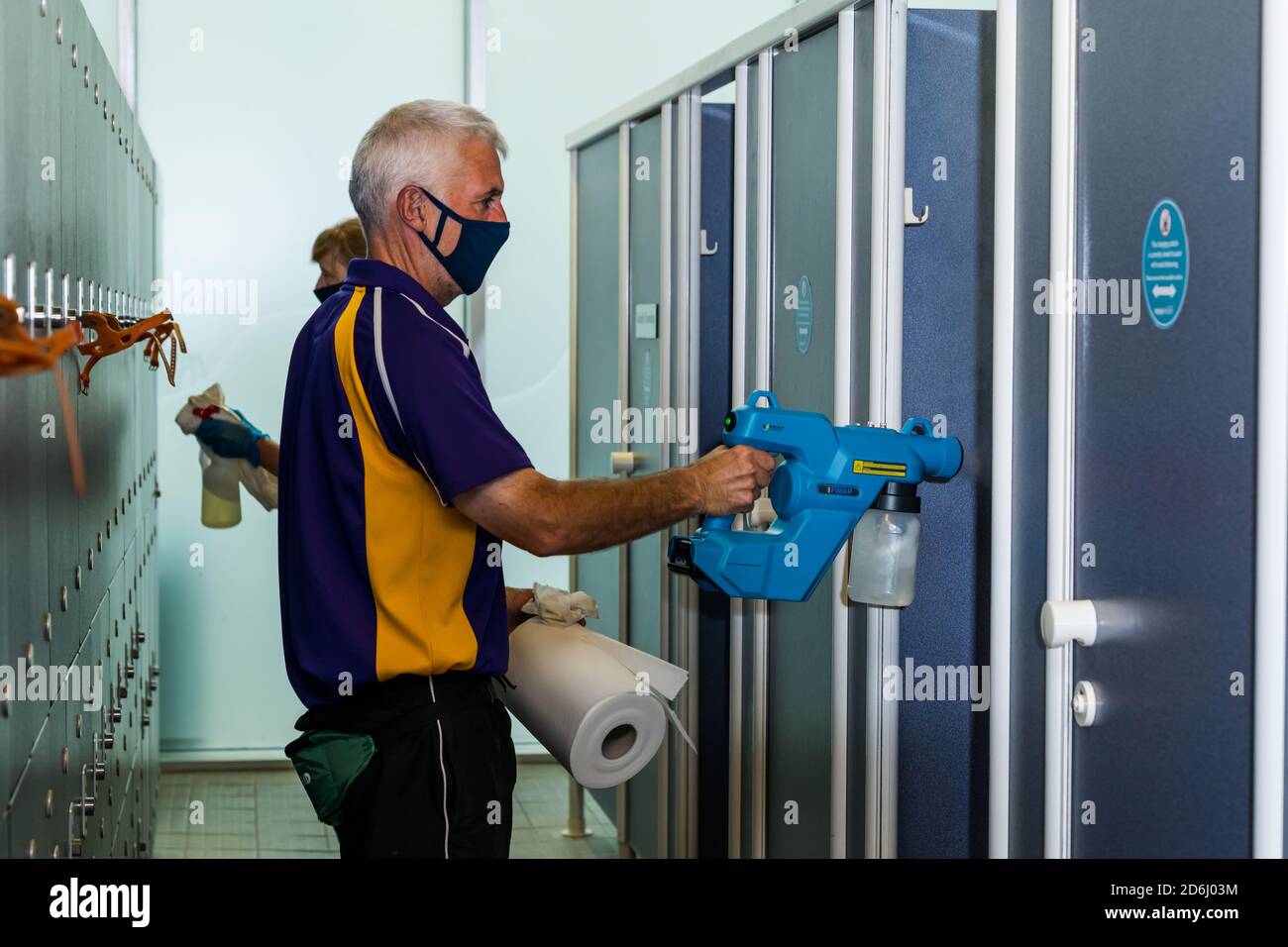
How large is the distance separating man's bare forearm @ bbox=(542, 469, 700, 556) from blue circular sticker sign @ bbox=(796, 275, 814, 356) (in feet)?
2.43

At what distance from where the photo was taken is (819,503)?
2.05 metres

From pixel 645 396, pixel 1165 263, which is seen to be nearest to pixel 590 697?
pixel 1165 263

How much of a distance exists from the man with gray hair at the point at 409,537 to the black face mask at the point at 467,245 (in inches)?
2.8

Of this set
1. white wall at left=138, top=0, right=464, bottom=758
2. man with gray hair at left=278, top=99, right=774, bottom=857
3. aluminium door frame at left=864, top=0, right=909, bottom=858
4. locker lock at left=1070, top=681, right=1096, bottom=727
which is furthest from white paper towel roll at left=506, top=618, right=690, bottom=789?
white wall at left=138, top=0, right=464, bottom=758

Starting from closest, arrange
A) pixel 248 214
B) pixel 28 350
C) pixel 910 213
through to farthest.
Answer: pixel 28 350 < pixel 910 213 < pixel 248 214

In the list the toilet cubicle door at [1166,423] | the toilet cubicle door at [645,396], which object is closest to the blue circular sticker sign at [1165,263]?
the toilet cubicle door at [1166,423]

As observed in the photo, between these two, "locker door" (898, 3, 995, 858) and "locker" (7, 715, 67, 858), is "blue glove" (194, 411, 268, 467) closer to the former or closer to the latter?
"locker" (7, 715, 67, 858)

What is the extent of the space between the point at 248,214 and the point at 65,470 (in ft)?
10.9

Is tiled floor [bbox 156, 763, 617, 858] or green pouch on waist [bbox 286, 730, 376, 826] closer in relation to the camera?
green pouch on waist [bbox 286, 730, 376, 826]

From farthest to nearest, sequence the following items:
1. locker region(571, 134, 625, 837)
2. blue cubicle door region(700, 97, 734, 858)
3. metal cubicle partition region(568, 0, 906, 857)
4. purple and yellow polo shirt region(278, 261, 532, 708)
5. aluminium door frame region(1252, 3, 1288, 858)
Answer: locker region(571, 134, 625, 837), blue cubicle door region(700, 97, 734, 858), metal cubicle partition region(568, 0, 906, 857), purple and yellow polo shirt region(278, 261, 532, 708), aluminium door frame region(1252, 3, 1288, 858)

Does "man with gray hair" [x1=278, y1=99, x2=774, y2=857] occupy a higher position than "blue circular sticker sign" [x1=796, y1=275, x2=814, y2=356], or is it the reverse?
"blue circular sticker sign" [x1=796, y1=275, x2=814, y2=356]

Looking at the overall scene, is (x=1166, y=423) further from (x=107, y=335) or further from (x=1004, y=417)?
(x=107, y=335)

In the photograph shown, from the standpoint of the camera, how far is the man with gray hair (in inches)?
74.1

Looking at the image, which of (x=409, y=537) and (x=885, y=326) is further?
(x=885, y=326)
